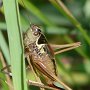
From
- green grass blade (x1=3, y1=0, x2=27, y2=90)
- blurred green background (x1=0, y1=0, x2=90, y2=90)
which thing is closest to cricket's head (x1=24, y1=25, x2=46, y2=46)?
blurred green background (x1=0, y1=0, x2=90, y2=90)

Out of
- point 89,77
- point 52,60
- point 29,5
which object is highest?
point 29,5

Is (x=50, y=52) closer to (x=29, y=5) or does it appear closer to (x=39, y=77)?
(x=39, y=77)

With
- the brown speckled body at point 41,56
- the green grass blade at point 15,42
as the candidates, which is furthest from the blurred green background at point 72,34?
the green grass blade at point 15,42

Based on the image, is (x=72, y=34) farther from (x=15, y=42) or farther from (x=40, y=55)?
(x=15, y=42)

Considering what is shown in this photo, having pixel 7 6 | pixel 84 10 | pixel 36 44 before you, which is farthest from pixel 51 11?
pixel 7 6

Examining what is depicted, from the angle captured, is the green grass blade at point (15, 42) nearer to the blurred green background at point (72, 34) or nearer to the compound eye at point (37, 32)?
the compound eye at point (37, 32)

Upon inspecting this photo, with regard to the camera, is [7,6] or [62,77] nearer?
[7,6]

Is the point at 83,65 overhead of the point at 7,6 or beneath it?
beneath
